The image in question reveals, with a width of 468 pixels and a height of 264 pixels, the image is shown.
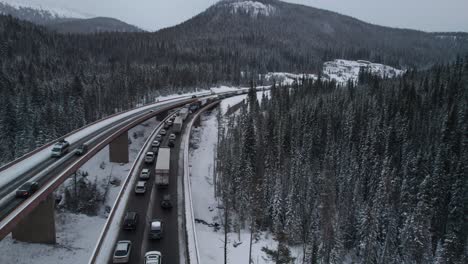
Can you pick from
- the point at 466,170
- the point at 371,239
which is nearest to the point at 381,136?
the point at 466,170

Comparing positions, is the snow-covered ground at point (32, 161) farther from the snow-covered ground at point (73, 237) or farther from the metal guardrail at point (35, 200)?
the snow-covered ground at point (73, 237)

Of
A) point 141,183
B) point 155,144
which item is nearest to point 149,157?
point 155,144

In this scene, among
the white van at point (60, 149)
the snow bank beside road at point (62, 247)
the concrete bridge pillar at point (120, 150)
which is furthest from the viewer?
the concrete bridge pillar at point (120, 150)

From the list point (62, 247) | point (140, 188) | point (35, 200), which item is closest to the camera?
point (35, 200)

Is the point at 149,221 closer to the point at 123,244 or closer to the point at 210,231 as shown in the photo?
the point at 123,244

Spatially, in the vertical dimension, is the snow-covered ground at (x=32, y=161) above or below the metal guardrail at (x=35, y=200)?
above

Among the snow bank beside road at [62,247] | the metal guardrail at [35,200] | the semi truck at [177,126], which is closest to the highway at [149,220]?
the metal guardrail at [35,200]
